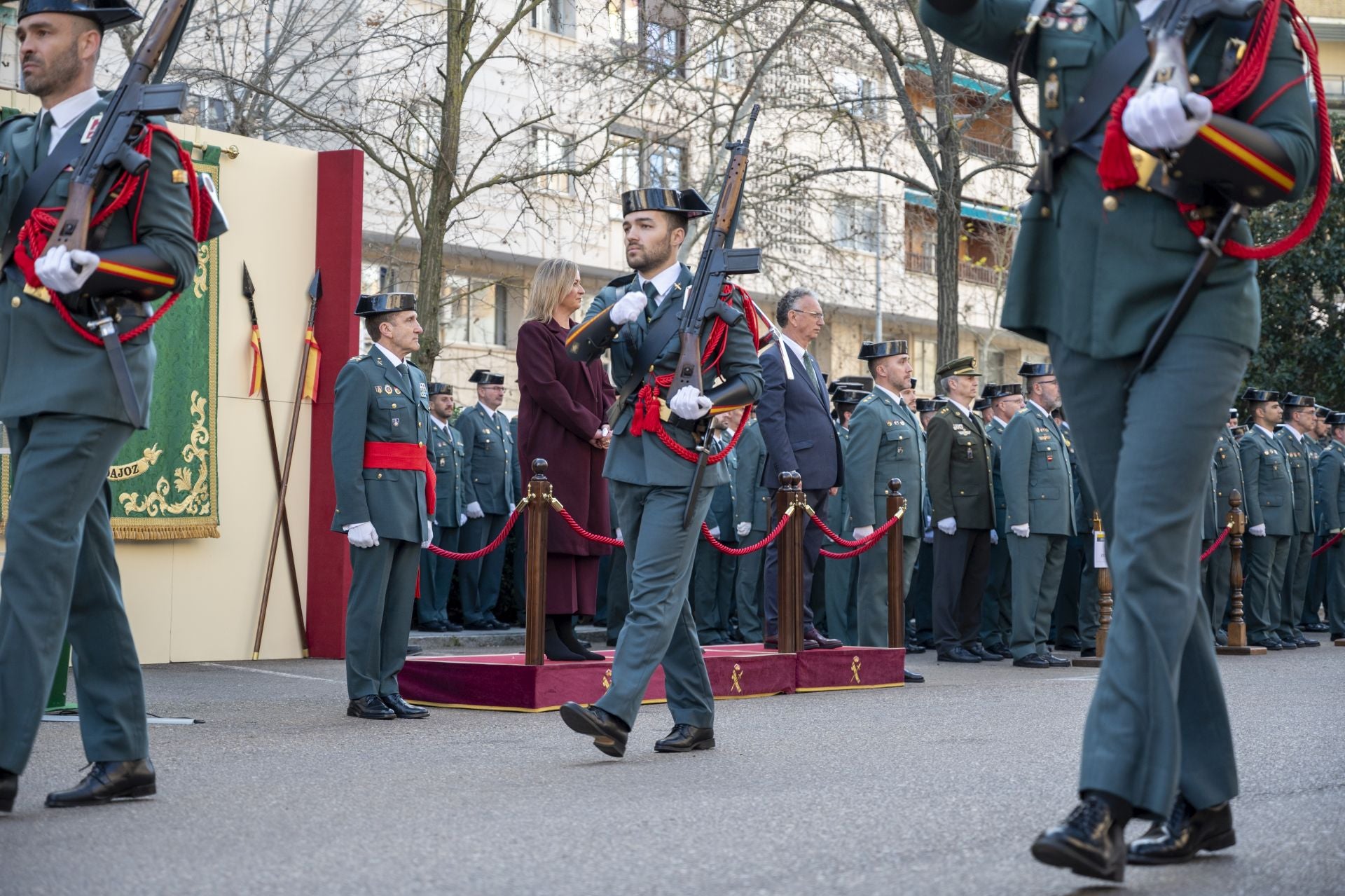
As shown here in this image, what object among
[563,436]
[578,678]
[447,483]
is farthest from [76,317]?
[447,483]

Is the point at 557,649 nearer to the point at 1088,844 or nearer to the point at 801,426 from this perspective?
the point at 801,426

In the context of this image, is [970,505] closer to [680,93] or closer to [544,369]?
[544,369]

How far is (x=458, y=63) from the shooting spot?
16078 mm

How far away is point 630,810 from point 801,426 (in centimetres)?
598

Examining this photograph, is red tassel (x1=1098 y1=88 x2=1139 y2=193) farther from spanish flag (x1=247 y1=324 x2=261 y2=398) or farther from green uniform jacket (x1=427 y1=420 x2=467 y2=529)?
green uniform jacket (x1=427 y1=420 x2=467 y2=529)

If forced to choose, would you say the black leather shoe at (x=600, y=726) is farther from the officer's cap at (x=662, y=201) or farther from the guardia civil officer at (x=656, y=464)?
the officer's cap at (x=662, y=201)

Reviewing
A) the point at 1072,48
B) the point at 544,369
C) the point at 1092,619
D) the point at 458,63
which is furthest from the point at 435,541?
the point at 1072,48

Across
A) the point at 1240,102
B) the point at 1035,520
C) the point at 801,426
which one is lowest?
the point at 1035,520

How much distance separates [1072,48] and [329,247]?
805 cm

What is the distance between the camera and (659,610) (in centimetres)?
622

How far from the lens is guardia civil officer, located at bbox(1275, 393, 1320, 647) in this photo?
15.6m

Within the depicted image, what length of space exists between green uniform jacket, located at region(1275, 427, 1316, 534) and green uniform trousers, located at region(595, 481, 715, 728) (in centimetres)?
1071

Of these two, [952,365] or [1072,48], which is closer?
[1072,48]

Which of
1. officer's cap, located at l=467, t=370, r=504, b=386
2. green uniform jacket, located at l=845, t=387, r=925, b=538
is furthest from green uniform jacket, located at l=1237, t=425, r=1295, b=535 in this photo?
officer's cap, located at l=467, t=370, r=504, b=386
